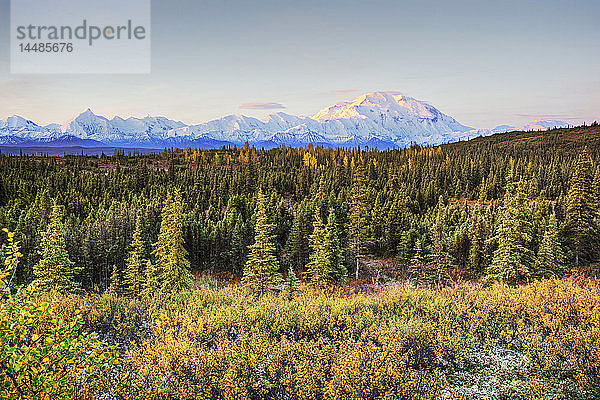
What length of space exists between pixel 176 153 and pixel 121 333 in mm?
171460

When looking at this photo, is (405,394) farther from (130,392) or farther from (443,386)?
(130,392)

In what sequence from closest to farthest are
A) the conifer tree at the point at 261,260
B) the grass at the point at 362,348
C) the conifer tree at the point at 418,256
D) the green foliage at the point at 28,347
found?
the green foliage at the point at 28,347
the grass at the point at 362,348
the conifer tree at the point at 261,260
the conifer tree at the point at 418,256

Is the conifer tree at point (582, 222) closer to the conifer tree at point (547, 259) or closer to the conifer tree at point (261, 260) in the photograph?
the conifer tree at point (547, 259)

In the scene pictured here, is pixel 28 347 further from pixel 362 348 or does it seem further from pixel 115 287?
pixel 115 287

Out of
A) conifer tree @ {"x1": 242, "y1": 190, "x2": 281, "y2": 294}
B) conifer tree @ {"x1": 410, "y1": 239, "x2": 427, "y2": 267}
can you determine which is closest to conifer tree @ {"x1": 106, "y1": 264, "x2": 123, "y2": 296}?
conifer tree @ {"x1": 242, "y1": 190, "x2": 281, "y2": 294}

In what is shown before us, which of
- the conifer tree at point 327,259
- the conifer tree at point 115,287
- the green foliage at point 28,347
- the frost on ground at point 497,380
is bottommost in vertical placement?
the conifer tree at point 115,287

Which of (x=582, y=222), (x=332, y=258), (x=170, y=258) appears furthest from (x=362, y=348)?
(x=582, y=222)

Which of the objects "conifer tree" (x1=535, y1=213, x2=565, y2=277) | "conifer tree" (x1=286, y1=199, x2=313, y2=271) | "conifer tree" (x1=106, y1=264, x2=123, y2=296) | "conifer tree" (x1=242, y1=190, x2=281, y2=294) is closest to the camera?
"conifer tree" (x1=106, y1=264, x2=123, y2=296)

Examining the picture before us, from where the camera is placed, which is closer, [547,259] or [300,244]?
[547,259]

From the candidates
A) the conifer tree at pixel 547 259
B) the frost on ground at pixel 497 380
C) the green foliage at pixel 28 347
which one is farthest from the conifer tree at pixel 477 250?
the green foliage at pixel 28 347

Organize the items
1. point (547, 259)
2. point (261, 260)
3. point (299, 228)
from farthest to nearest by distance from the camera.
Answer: point (299, 228) < point (547, 259) < point (261, 260)

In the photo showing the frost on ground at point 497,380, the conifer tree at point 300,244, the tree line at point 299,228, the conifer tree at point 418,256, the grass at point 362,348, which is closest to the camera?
the frost on ground at point 497,380

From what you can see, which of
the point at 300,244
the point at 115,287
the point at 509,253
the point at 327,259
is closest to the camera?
the point at 509,253

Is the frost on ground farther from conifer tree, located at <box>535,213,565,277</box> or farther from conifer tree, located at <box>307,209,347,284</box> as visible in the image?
conifer tree, located at <box>535,213,565,277</box>
